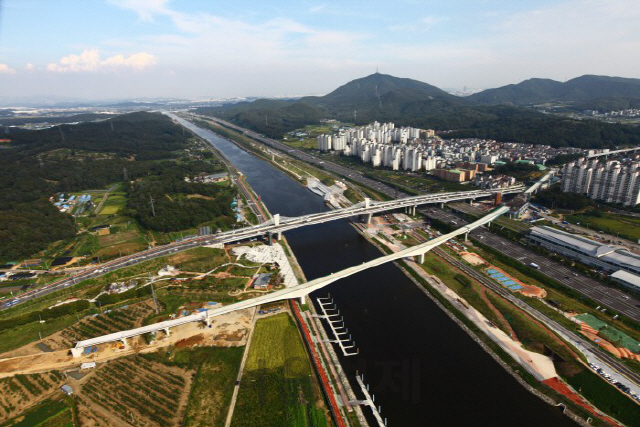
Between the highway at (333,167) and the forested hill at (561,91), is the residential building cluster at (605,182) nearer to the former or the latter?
the highway at (333,167)

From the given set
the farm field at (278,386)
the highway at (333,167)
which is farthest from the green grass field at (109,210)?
the highway at (333,167)

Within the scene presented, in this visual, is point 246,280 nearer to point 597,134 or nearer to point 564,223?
point 564,223

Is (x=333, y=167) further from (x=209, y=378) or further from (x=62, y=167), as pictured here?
(x=209, y=378)

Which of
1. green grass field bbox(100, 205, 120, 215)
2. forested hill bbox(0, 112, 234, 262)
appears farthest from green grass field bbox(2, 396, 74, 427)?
green grass field bbox(100, 205, 120, 215)

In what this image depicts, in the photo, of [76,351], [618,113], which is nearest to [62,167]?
[76,351]

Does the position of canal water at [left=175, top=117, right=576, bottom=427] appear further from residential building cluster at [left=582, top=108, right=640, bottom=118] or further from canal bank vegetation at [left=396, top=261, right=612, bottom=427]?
residential building cluster at [left=582, top=108, right=640, bottom=118]

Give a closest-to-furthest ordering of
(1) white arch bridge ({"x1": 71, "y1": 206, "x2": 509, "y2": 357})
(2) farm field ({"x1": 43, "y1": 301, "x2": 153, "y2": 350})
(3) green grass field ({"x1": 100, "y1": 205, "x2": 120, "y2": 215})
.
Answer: (1) white arch bridge ({"x1": 71, "y1": 206, "x2": 509, "y2": 357}), (2) farm field ({"x1": 43, "y1": 301, "x2": 153, "y2": 350}), (3) green grass field ({"x1": 100, "y1": 205, "x2": 120, "y2": 215})
